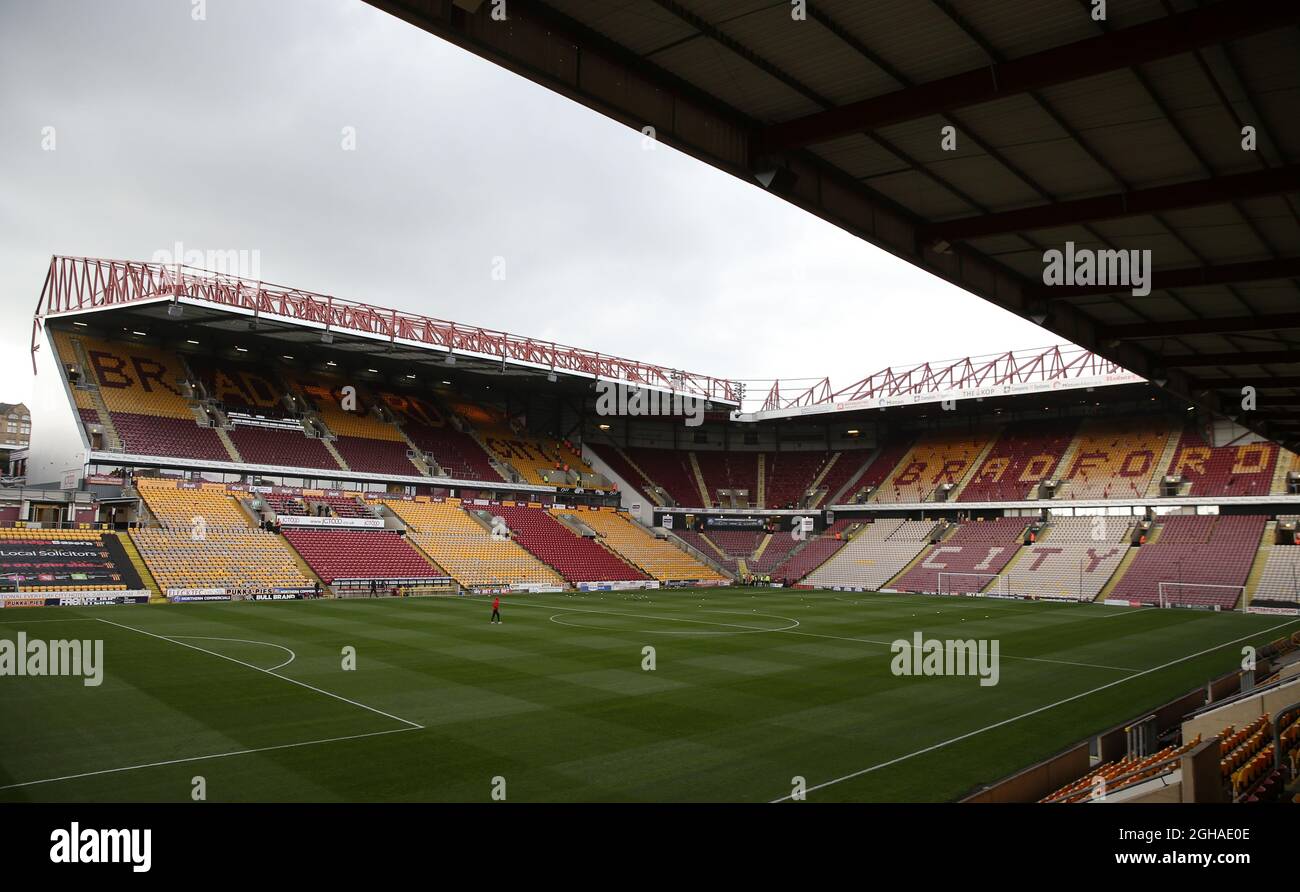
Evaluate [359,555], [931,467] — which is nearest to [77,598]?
[359,555]

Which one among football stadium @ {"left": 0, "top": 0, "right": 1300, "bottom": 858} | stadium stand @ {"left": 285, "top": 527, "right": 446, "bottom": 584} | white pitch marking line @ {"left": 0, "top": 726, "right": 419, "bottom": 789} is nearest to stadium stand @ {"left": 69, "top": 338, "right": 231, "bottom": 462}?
football stadium @ {"left": 0, "top": 0, "right": 1300, "bottom": 858}

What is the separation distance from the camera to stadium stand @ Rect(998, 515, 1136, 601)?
5106cm

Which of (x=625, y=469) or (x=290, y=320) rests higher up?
(x=290, y=320)

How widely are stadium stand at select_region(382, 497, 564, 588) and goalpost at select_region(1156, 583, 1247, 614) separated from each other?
3693 cm

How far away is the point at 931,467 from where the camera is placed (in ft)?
227

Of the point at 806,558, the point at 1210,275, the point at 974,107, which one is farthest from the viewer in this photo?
the point at 806,558

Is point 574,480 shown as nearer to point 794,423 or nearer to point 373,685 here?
point 794,423

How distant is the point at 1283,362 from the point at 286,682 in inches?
994

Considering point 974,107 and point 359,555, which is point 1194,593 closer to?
point 974,107

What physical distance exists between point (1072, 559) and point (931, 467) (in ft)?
55.8

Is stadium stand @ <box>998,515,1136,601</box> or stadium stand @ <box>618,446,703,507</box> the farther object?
stadium stand @ <box>618,446,703,507</box>

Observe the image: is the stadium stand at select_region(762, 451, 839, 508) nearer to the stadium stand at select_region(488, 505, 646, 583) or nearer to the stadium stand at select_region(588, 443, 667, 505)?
the stadium stand at select_region(588, 443, 667, 505)

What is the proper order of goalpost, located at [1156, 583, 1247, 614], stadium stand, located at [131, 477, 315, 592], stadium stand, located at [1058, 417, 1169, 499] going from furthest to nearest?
1. stadium stand, located at [1058, 417, 1169, 499]
2. goalpost, located at [1156, 583, 1247, 614]
3. stadium stand, located at [131, 477, 315, 592]
